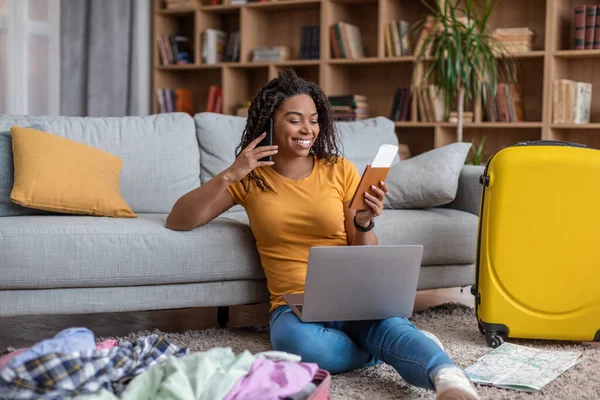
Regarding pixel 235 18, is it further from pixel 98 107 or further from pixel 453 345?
pixel 453 345

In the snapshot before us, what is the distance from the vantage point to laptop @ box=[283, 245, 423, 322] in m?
1.83

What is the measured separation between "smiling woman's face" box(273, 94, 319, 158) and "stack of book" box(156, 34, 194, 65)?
3.32 metres

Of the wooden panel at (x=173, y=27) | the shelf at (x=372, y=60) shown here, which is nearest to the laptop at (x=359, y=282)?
the shelf at (x=372, y=60)

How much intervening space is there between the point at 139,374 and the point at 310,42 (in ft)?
12.1

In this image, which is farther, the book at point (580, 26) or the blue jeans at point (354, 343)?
the book at point (580, 26)

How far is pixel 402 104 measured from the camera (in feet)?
15.0

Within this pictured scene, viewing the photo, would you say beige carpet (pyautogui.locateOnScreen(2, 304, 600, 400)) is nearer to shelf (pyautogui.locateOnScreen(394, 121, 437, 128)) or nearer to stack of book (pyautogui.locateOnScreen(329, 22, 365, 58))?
shelf (pyautogui.locateOnScreen(394, 121, 437, 128))

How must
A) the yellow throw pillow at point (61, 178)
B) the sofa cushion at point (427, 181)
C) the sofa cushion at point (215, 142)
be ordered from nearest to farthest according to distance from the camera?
the yellow throw pillow at point (61, 178) → the sofa cushion at point (427, 181) → the sofa cushion at point (215, 142)

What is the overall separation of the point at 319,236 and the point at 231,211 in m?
0.81

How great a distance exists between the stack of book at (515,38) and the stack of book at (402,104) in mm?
617

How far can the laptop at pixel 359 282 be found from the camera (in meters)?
1.83

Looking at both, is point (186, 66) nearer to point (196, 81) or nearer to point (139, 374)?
point (196, 81)

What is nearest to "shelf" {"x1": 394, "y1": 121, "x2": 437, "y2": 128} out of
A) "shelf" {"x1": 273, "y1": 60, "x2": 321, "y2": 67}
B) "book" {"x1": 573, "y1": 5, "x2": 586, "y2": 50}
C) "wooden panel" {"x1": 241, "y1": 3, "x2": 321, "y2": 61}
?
"shelf" {"x1": 273, "y1": 60, "x2": 321, "y2": 67}

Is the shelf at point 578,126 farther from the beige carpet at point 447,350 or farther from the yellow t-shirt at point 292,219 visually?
the yellow t-shirt at point 292,219
